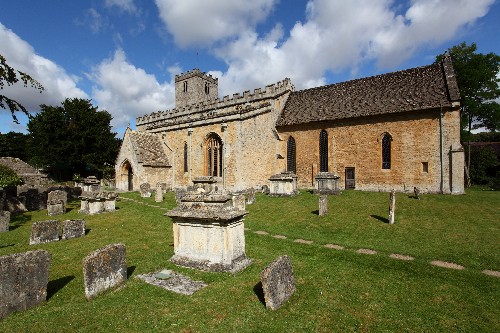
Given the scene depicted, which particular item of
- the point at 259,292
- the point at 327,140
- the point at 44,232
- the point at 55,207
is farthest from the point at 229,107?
the point at 259,292

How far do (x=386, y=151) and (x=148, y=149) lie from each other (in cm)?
2160

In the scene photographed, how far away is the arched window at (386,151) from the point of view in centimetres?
2197

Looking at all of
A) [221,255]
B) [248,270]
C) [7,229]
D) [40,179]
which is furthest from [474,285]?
[40,179]

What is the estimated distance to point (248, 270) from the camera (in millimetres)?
6828

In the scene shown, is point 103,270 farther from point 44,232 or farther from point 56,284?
point 44,232

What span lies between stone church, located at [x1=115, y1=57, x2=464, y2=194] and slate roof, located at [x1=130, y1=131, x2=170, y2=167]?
127 millimetres

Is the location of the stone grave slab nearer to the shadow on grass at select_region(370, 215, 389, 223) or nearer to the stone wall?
the shadow on grass at select_region(370, 215, 389, 223)

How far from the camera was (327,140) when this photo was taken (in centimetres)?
2455

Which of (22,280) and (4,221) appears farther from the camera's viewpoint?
(4,221)

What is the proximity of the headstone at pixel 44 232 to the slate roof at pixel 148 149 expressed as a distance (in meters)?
15.2

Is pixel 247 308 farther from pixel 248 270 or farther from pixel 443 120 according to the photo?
pixel 443 120

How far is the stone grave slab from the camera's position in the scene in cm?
580

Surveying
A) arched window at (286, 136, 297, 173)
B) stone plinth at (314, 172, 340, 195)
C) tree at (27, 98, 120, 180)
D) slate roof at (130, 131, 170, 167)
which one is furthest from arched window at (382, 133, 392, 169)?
tree at (27, 98, 120, 180)

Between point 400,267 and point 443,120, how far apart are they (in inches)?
669
